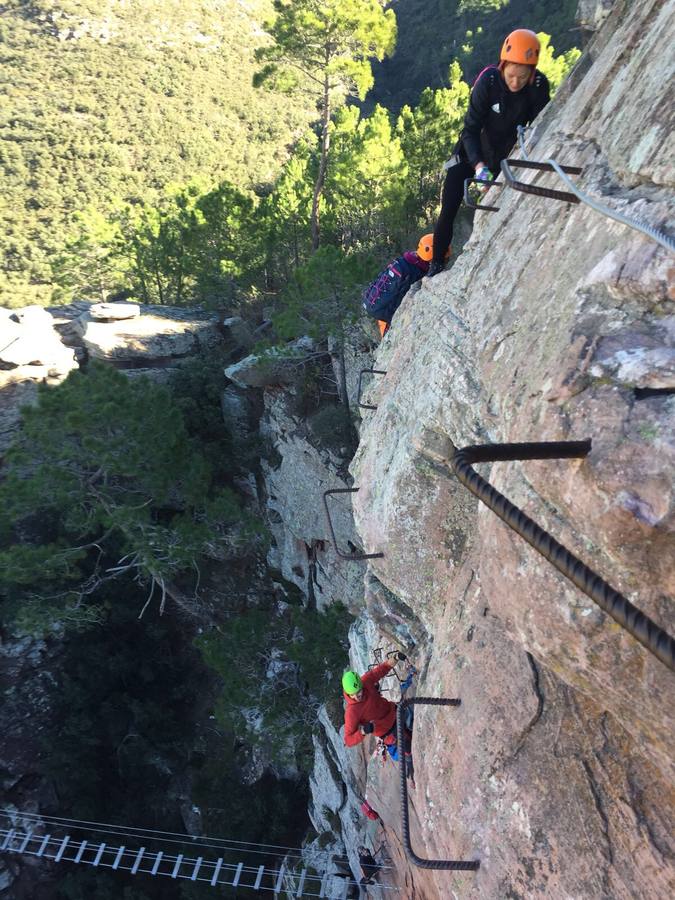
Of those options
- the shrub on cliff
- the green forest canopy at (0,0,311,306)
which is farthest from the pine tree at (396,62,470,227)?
the green forest canopy at (0,0,311,306)

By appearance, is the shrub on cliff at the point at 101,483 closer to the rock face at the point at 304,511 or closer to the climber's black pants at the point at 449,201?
the rock face at the point at 304,511

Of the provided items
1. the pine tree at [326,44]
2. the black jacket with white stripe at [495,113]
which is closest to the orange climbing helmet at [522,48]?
the black jacket with white stripe at [495,113]

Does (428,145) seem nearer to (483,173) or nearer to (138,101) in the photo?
(483,173)

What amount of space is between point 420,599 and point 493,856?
1564 mm

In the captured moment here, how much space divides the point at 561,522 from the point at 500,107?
3.47 metres

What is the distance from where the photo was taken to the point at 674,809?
69.4 inches

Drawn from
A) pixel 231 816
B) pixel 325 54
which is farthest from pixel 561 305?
pixel 231 816

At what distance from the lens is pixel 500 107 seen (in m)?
3.87

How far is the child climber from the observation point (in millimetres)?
5373

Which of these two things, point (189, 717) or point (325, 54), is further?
point (189, 717)

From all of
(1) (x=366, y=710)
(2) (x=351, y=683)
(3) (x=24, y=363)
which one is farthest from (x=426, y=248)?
(3) (x=24, y=363)

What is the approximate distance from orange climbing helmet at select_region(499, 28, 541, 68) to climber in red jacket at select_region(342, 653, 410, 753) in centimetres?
448

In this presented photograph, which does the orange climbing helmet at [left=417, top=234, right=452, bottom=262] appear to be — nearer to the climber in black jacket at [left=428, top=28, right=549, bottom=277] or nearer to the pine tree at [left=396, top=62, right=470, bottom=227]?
the climber in black jacket at [left=428, top=28, right=549, bottom=277]

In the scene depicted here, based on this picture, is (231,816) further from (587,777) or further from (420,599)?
(587,777)
